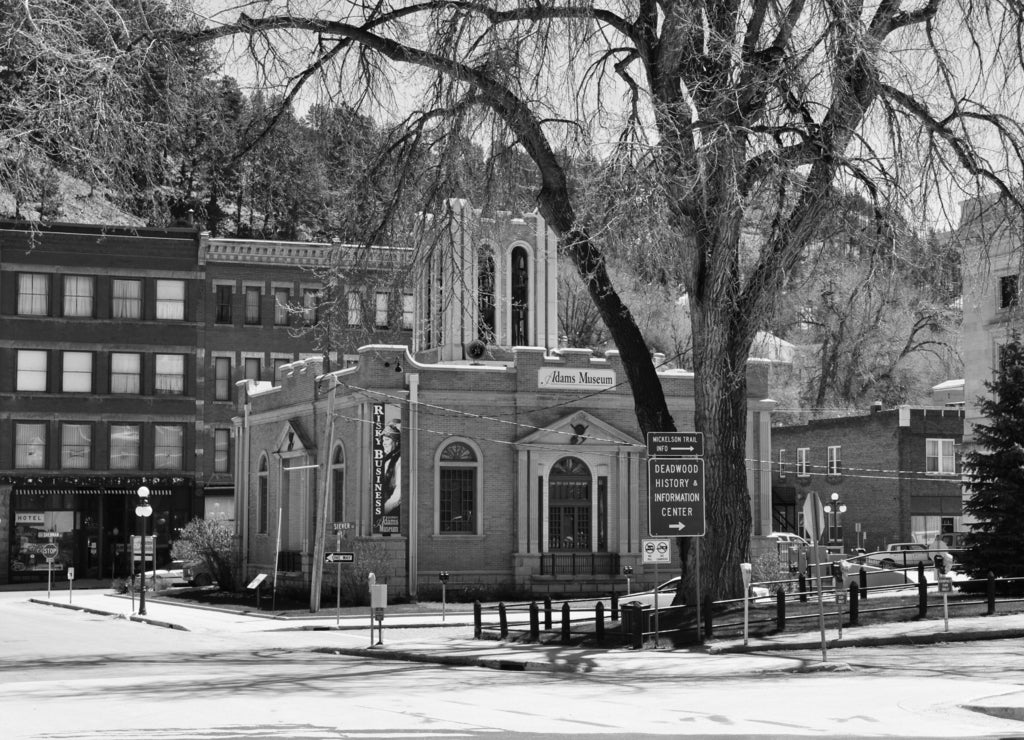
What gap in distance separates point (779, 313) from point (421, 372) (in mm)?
18789

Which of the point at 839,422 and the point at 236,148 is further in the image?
the point at 839,422

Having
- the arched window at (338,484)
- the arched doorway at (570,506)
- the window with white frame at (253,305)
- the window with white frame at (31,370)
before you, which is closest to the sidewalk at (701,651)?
the arched doorway at (570,506)

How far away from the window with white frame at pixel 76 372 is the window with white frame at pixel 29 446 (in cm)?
219

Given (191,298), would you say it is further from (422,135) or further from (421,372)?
(422,135)

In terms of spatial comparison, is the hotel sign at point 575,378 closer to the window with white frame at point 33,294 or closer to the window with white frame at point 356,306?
the window with white frame at point 356,306

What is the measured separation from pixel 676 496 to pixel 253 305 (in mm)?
45301

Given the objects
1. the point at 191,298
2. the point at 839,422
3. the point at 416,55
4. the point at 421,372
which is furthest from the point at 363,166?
the point at 839,422

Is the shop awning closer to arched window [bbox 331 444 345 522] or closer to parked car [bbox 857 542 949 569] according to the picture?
arched window [bbox 331 444 345 522]

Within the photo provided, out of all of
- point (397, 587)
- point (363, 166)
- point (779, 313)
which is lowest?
point (397, 587)

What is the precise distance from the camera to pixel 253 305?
66.2m

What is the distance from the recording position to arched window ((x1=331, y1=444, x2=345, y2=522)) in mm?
45812

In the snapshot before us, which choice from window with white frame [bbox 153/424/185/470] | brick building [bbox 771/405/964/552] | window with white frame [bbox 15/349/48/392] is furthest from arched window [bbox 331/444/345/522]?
brick building [bbox 771/405/964/552]

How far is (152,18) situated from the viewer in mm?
22250

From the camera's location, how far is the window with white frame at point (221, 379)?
2574 inches
